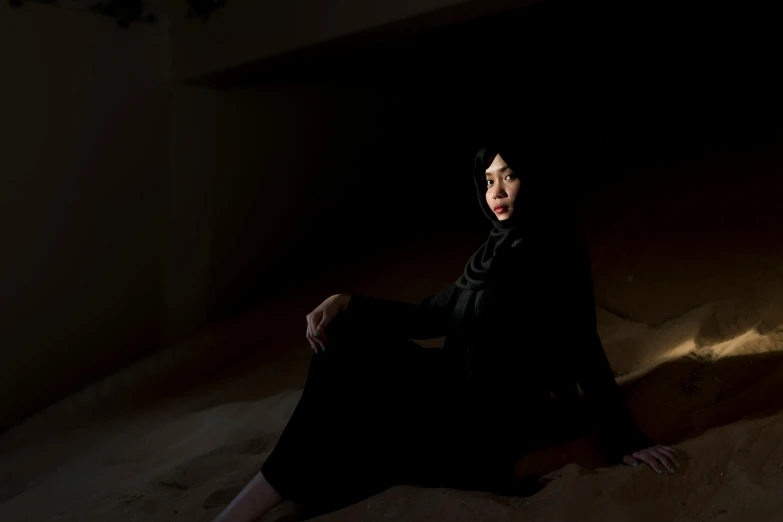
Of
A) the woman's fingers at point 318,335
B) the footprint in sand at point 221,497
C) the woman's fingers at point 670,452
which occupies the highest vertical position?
the woman's fingers at point 318,335

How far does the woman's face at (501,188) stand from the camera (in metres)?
2.10

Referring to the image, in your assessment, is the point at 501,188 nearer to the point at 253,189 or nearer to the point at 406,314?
the point at 406,314

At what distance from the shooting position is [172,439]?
3193mm

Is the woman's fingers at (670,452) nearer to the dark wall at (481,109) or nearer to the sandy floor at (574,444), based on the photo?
the sandy floor at (574,444)

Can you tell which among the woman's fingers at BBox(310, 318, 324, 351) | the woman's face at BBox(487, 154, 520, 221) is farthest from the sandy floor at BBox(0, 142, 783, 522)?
the woman's face at BBox(487, 154, 520, 221)

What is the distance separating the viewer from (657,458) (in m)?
1.86

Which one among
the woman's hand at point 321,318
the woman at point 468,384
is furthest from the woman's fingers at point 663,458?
the woman's hand at point 321,318

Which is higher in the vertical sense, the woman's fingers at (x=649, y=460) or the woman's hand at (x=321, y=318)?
the woman's hand at (x=321, y=318)

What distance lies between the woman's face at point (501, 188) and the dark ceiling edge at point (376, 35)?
3.04 ft

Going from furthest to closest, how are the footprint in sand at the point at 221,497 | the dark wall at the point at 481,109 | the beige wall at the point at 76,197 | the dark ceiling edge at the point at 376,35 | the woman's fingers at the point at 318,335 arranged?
the dark wall at the point at 481,109 → the beige wall at the point at 76,197 → the dark ceiling edge at the point at 376,35 → the footprint in sand at the point at 221,497 → the woman's fingers at the point at 318,335

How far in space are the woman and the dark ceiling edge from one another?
942 mm

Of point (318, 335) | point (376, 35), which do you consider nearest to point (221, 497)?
point (318, 335)

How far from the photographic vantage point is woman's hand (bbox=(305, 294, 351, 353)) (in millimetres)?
2154

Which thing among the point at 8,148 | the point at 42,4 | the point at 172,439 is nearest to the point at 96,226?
the point at 8,148
